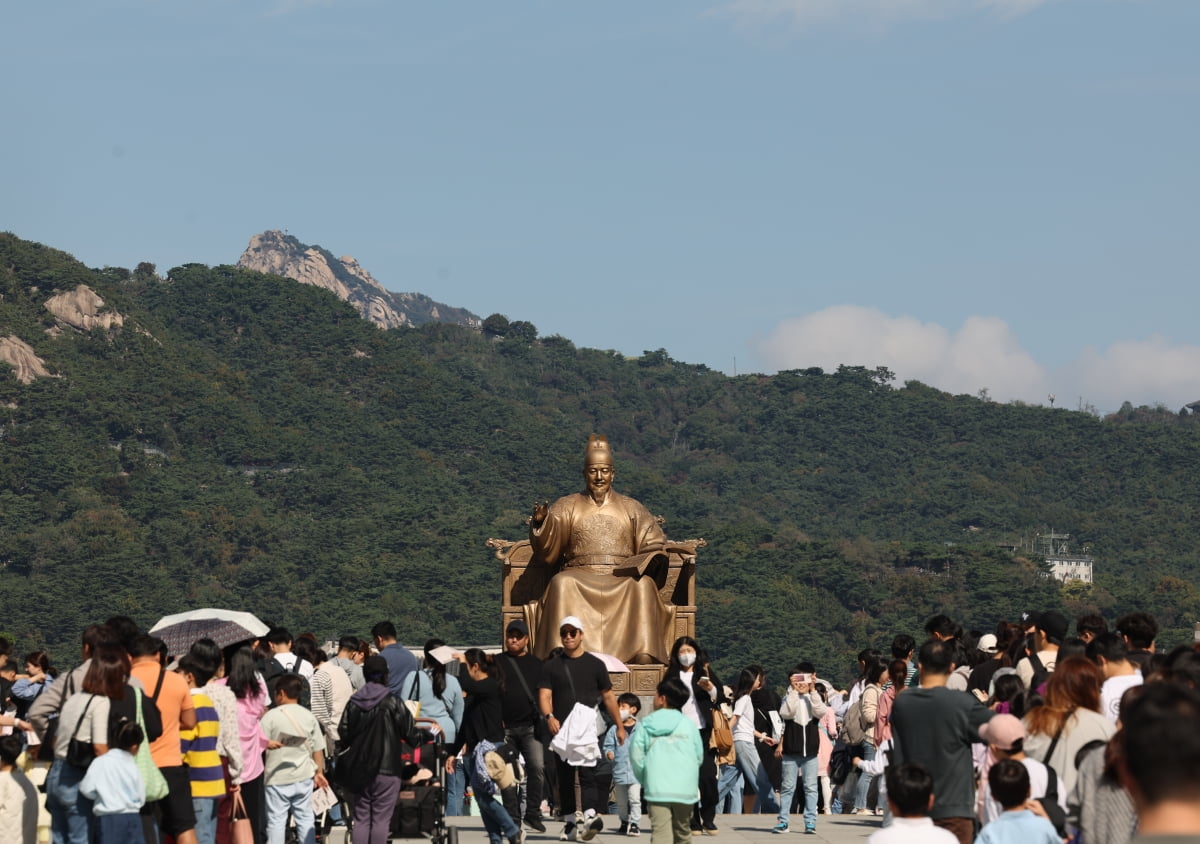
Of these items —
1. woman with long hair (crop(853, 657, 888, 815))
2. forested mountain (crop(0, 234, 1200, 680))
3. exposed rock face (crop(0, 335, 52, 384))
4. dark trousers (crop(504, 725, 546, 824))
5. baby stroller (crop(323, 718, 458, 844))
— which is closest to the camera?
baby stroller (crop(323, 718, 458, 844))

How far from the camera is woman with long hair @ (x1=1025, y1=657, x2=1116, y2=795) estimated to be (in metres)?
6.30

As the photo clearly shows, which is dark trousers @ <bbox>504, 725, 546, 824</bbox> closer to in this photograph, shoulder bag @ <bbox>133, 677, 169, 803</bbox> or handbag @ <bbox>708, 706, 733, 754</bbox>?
handbag @ <bbox>708, 706, 733, 754</bbox>

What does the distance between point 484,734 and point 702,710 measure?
1.69m

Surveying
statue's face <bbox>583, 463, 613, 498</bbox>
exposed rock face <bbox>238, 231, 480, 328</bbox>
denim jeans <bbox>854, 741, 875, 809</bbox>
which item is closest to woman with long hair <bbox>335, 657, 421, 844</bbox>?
denim jeans <bbox>854, 741, 875, 809</bbox>

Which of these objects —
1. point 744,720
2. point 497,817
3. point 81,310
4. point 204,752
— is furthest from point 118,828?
point 81,310

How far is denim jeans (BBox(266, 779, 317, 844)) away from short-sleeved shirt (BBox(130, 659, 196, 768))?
1082 mm

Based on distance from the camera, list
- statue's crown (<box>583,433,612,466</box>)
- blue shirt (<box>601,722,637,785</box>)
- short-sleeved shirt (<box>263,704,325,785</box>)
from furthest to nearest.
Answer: statue's crown (<box>583,433,612,466</box>), blue shirt (<box>601,722,637,785</box>), short-sleeved shirt (<box>263,704,325,785</box>)

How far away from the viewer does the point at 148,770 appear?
278 inches

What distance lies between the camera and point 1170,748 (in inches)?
123

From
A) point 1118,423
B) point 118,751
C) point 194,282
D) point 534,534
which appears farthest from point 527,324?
point 118,751

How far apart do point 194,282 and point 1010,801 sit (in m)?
90.1

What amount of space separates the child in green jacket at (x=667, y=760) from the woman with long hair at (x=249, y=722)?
1.50 metres

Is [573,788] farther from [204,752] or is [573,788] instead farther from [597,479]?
[597,479]

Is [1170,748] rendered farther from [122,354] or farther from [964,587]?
[122,354]
